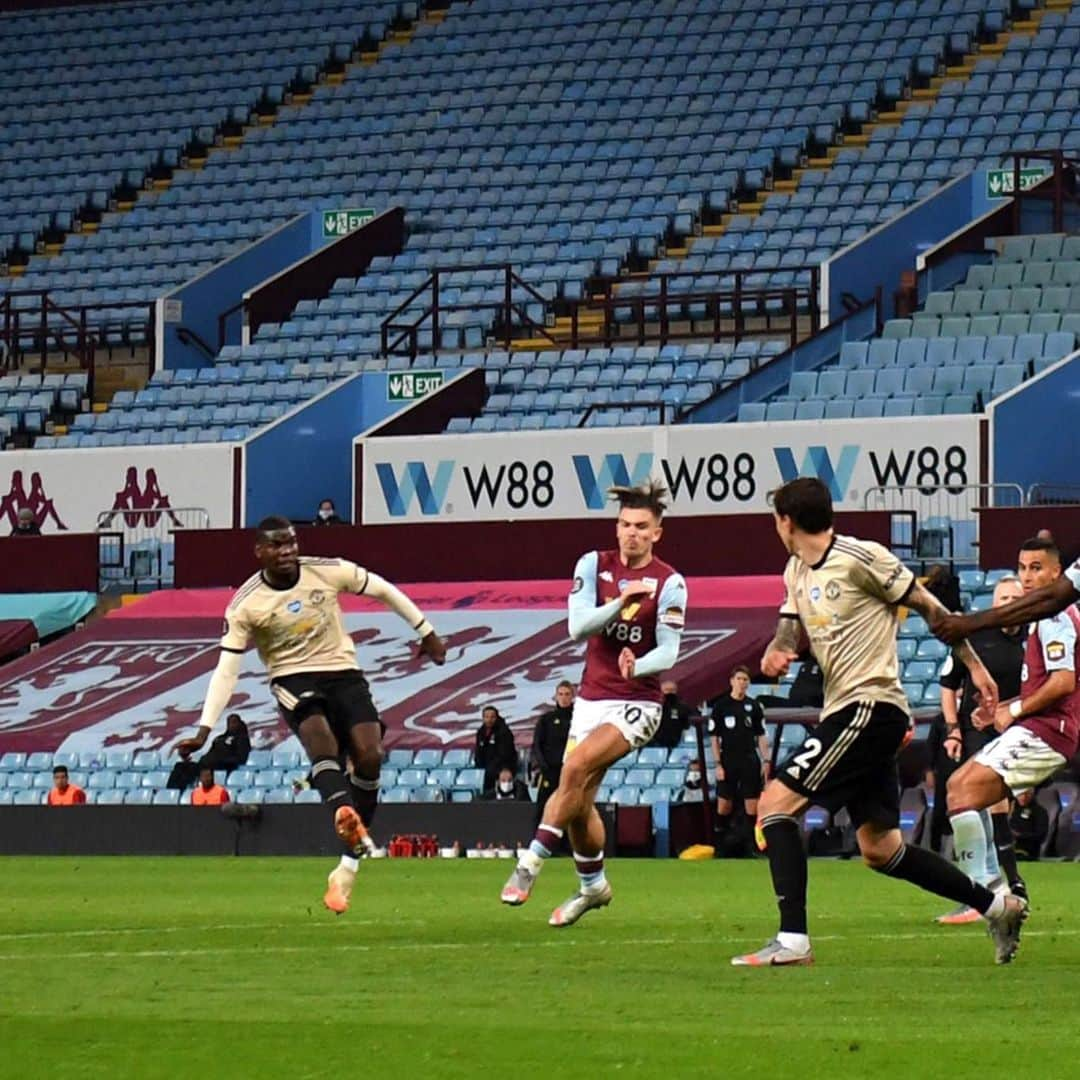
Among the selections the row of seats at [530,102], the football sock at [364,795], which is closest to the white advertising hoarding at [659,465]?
the row of seats at [530,102]

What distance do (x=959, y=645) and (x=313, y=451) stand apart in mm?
28022

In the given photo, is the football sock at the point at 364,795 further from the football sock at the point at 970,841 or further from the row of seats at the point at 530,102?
the row of seats at the point at 530,102

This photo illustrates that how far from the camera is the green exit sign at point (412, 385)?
38.1m

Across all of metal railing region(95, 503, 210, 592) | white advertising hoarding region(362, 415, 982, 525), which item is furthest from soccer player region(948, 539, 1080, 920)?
metal railing region(95, 503, 210, 592)

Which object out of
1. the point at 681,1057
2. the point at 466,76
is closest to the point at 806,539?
the point at 681,1057

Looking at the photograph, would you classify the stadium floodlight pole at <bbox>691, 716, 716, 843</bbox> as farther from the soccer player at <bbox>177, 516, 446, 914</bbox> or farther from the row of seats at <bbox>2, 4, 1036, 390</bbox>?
the row of seats at <bbox>2, 4, 1036, 390</bbox>

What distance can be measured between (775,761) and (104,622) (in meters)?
11.9

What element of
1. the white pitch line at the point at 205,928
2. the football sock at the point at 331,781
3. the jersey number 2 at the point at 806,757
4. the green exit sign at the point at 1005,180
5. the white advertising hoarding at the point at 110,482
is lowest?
the white pitch line at the point at 205,928

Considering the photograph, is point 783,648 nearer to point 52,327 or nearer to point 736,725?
point 736,725

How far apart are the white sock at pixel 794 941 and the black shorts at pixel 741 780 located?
1383 centimetres

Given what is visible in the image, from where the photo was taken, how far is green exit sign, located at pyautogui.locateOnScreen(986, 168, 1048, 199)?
38.8m

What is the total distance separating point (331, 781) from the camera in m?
14.3

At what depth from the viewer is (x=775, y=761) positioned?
2656 cm

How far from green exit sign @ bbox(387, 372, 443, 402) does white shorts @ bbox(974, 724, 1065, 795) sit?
1037 inches
